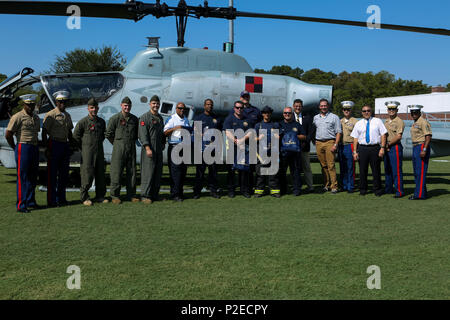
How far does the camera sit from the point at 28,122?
6.96m

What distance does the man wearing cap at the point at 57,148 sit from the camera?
7.26 meters

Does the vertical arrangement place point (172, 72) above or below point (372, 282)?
above

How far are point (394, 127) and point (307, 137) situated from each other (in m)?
1.71

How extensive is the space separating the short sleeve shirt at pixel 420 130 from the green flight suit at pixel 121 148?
520 centimetres

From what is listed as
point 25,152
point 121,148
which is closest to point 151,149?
point 121,148

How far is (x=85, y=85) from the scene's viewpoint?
9.27 meters

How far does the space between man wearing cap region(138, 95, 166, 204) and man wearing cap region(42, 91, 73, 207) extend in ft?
4.16

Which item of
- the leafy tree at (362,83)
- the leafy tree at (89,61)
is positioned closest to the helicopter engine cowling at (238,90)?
the leafy tree at (89,61)

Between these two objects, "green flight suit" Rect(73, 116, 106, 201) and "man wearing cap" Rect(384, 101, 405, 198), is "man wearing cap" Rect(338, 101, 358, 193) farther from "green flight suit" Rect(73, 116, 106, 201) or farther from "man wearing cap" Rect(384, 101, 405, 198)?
"green flight suit" Rect(73, 116, 106, 201)

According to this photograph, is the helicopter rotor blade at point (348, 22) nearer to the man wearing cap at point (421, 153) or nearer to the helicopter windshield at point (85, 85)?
the man wearing cap at point (421, 153)
